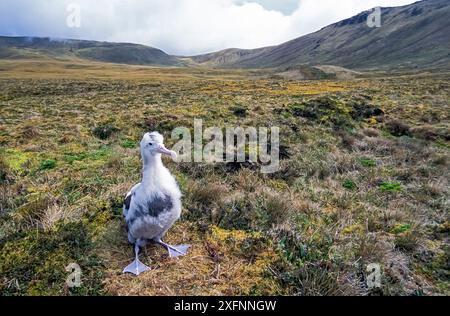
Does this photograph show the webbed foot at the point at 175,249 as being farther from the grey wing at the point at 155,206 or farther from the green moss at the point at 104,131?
the green moss at the point at 104,131

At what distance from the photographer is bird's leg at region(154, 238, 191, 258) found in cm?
474

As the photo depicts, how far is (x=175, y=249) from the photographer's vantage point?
4801 millimetres

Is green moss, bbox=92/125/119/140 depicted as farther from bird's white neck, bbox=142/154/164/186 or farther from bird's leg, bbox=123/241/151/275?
bird's leg, bbox=123/241/151/275

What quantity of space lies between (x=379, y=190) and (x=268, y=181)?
7.66 feet

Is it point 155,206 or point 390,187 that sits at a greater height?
point 155,206

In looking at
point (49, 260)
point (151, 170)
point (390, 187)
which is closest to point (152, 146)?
point (151, 170)

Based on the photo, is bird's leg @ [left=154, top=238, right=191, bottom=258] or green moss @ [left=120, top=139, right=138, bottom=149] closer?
bird's leg @ [left=154, top=238, right=191, bottom=258]

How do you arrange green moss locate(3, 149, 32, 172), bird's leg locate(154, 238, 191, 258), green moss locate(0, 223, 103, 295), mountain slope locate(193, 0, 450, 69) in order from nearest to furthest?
green moss locate(0, 223, 103, 295) < bird's leg locate(154, 238, 191, 258) < green moss locate(3, 149, 32, 172) < mountain slope locate(193, 0, 450, 69)

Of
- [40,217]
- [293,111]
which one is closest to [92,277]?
[40,217]

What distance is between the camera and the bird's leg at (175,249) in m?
4.74

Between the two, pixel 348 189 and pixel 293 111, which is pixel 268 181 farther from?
pixel 293 111

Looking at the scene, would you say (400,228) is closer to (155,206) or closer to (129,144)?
(155,206)

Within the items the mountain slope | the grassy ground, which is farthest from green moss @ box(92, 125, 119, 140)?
the mountain slope
